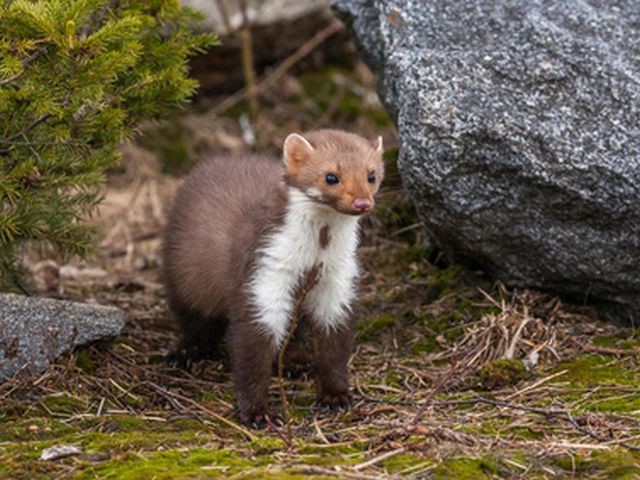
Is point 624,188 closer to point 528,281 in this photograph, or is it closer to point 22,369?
point 528,281

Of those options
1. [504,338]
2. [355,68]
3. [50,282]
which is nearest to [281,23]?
[355,68]

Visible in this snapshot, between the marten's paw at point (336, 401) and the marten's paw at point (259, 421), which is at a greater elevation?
the marten's paw at point (259, 421)

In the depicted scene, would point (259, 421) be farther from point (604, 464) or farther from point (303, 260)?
point (604, 464)

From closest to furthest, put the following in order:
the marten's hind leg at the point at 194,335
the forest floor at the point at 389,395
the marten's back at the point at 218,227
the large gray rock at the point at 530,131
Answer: the forest floor at the point at 389,395, the marten's back at the point at 218,227, the large gray rock at the point at 530,131, the marten's hind leg at the point at 194,335

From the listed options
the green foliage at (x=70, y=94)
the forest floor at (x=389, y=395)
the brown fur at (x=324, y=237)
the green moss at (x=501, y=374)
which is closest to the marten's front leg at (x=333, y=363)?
the forest floor at (x=389, y=395)

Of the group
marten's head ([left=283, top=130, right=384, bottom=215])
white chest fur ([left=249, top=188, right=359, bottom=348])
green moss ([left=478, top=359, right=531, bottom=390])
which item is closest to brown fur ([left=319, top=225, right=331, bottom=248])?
white chest fur ([left=249, top=188, right=359, bottom=348])

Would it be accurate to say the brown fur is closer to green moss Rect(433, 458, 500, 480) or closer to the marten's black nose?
the marten's black nose

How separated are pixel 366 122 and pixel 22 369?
588 centimetres

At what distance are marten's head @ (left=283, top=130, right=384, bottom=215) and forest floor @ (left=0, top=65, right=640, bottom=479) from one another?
0.89m

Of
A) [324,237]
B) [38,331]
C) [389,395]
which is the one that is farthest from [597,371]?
[38,331]

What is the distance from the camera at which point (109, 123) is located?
527cm

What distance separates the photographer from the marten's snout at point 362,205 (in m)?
4.73

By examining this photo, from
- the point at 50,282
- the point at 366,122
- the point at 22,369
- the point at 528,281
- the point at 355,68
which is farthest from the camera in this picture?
the point at 355,68

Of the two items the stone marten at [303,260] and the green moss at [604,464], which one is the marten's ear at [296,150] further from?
the green moss at [604,464]
